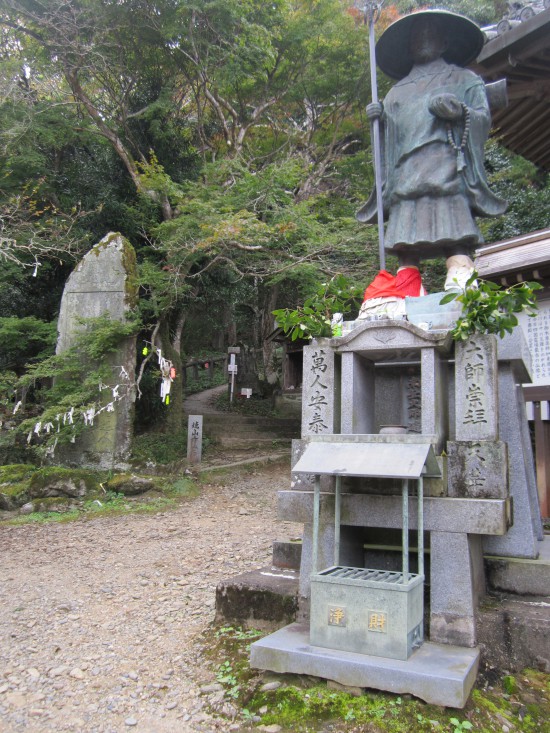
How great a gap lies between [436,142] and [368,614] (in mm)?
3726

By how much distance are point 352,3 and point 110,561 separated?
1581cm

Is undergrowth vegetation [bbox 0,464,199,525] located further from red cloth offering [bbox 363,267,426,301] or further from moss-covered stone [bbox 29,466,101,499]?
red cloth offering [bbox 363,267,426,301]

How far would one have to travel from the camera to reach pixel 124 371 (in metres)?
10.1

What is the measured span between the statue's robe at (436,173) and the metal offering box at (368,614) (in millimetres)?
2786

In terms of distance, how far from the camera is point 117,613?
16.0 feet

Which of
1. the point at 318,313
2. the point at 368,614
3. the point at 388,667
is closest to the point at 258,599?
the point at 368,614

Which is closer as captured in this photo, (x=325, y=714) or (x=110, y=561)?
(x=325, y=714)

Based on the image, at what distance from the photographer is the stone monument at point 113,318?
32.4 ft

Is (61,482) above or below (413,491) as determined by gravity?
below

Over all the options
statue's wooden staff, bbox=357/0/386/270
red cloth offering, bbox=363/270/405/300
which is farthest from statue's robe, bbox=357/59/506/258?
red cloth offering, bbox=363/270/405/300

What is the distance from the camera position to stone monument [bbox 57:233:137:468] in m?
9.88

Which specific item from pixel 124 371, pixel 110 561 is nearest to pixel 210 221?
pixel 124 371

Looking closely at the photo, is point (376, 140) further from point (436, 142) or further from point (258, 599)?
point (258, 599)

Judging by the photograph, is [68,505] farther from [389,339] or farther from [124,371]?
[389,339]
